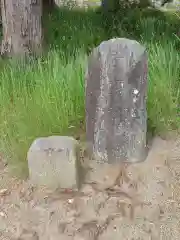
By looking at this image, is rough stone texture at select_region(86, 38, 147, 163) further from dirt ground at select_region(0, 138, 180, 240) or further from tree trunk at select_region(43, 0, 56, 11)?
tree trunk at select_region(43, 0, 56, 11)

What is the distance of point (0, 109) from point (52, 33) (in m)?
2.53

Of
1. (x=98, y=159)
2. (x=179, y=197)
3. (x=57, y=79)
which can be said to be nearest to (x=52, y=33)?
(x=57, y=79)

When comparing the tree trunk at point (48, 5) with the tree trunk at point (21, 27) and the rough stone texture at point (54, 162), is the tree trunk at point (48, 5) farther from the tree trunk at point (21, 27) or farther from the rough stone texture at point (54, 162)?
the rough stone texture at point (54, 162)

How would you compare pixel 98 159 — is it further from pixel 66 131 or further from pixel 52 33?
pixel 52 33

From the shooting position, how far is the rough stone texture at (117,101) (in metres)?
2.31

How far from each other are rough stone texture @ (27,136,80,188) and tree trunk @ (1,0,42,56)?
178cm

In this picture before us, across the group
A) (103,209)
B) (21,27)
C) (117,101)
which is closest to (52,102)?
(117,101)

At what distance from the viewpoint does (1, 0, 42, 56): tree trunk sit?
3729 mm

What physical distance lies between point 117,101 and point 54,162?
1.71 feet

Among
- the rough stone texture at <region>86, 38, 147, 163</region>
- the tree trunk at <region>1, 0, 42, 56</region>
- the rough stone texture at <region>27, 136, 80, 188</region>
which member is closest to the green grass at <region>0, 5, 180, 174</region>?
the rough stone texture at <region>27, 136, 80, 188</region>

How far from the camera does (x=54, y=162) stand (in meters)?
2.24

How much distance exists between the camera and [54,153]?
223 cm

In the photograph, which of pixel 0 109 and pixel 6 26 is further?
pixel 6 26

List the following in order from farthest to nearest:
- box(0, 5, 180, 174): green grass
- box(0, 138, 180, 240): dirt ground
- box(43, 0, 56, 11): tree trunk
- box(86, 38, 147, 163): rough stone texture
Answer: box(43, 0, 56, 11): tree trunk < box(0, 5, 180, 174): green grass < box(86, 38, 147, 163): rough stone texture < box(0, 138, 180, 240): dirt ground
